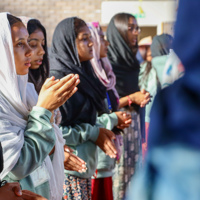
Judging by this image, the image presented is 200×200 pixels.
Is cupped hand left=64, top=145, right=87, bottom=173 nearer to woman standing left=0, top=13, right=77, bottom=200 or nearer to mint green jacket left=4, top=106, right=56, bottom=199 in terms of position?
woman standing left=0, top=13, right=77, bottom=200

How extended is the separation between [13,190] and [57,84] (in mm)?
643

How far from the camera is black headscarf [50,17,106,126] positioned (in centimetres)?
299

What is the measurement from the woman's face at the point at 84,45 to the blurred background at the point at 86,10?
8.71m

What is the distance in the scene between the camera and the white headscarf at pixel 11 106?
1828 millimetres

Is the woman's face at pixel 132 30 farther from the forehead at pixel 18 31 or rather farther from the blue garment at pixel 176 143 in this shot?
the blue garment at pixel 176 143

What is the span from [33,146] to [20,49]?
0.48m

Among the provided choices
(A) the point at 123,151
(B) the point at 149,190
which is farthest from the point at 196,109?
(A) the point at 123,151

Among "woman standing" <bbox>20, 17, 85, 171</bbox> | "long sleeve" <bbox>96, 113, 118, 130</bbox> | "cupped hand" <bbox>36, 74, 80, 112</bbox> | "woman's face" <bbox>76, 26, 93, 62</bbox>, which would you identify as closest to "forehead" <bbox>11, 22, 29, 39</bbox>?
"cupped hand" <bbox>36, 74, 80, 112</bbox>

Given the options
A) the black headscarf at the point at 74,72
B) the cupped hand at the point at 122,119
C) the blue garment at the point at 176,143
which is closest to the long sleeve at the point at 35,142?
the black headscarf at the point at 74,72

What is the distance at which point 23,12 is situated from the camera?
38.9 ft

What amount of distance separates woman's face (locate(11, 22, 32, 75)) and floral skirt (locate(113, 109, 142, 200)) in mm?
2381

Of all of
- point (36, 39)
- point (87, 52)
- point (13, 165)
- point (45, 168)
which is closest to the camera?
point (13, 165)

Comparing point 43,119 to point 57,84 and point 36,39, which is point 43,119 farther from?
point 36,39

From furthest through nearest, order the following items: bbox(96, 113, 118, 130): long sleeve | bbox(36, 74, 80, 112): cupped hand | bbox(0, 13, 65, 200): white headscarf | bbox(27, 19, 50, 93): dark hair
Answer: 1. bbox(96, 113, 118, 130): long sleeve
2. bbox(27, 19, 50, 93): dark hair
3. bbox(36, 74, 80, 112): cupped hand
4. bbox(0, 13, 65, 200): white headscarf
